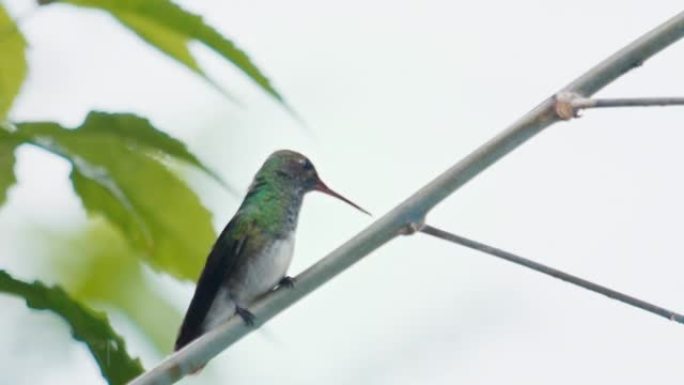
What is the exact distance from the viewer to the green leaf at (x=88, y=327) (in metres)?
1.25

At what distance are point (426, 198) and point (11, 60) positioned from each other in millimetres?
491

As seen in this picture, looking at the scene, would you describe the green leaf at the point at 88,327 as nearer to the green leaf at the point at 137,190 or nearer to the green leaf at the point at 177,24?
the green leaf at the point at 137,190

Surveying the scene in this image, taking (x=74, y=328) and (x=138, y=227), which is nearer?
(x=74, y=328)

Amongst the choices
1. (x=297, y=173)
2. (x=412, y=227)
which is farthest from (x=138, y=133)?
(x=297, y=173)

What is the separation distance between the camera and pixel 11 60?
147cm

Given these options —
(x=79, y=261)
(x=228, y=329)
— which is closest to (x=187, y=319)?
(x=79, y=261)

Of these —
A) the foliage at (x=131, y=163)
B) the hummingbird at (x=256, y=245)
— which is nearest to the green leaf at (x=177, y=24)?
the foliage at (x=131, y=163)

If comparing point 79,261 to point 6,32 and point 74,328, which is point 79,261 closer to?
point 6,32

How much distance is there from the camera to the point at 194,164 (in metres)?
1.39

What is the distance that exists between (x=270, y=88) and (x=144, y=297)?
378 millimetres

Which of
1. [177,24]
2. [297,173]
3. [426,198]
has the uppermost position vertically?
[297,173]

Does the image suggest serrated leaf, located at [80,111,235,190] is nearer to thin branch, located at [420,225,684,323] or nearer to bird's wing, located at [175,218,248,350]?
thin branch, located at [420,225,684,323]

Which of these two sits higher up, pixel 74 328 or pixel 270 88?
pixel 270 88

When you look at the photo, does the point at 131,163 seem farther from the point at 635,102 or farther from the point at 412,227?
the point at 635,102
